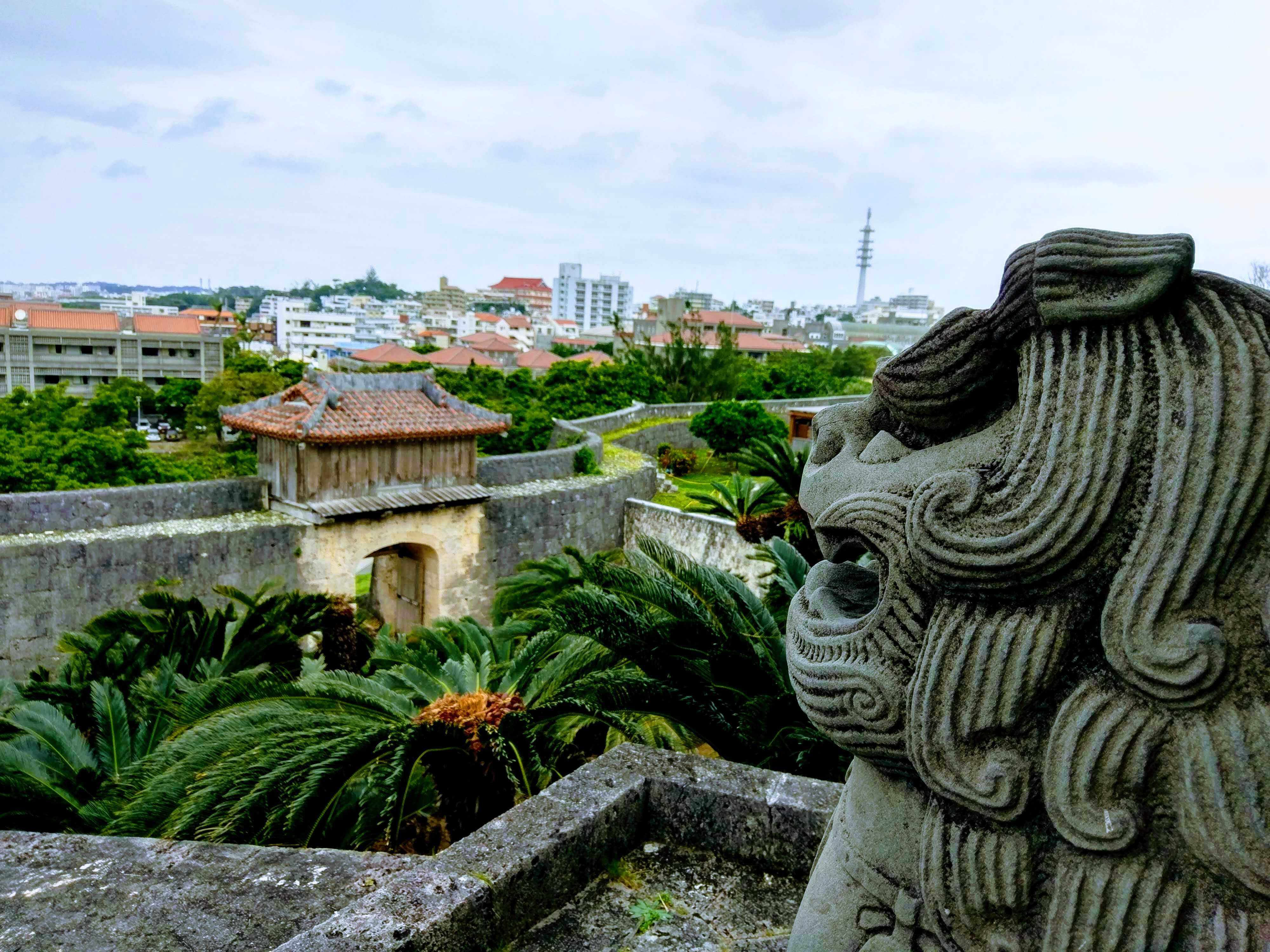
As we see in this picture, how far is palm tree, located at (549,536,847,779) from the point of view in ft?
17.5

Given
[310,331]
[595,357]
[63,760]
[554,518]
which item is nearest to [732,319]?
[595,357]

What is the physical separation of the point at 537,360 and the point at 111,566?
5241cm

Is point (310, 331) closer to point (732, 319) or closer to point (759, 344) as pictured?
point (732, 319)

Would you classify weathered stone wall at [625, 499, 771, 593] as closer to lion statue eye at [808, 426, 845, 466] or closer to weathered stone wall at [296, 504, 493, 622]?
weathered stone wall at [296, 504, 493, 622]

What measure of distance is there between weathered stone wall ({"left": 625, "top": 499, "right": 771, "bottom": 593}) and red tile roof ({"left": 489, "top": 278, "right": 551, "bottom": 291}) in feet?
451

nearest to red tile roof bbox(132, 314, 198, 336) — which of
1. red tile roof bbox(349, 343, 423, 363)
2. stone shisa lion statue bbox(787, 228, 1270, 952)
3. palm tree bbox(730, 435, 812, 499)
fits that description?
red tile roof bbox(349, 343, 423, 363)

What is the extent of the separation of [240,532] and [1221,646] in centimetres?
1255

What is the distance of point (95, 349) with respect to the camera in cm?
5375

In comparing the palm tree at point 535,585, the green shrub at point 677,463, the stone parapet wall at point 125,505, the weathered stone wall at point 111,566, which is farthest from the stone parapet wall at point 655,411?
the palm tree at point 535,585

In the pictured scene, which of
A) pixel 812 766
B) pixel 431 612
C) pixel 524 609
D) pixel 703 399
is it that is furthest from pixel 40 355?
pixel 812 766

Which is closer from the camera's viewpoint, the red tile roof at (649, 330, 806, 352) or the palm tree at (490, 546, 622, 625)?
the palm tree at (490, 546, 622, 625)

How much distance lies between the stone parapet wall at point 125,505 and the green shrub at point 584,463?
581 cm

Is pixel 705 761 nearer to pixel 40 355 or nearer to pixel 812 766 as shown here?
pixel 812 766

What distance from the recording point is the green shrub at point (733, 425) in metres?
23.8
